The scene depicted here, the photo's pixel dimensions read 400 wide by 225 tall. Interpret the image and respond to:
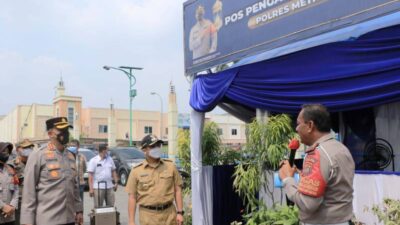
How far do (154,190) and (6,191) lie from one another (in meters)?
1.95

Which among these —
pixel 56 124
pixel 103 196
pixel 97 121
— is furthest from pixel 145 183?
pixel 97 121

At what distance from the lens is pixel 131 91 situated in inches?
1179

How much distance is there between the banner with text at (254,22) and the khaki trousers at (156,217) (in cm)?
245

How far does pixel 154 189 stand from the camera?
4504 mm

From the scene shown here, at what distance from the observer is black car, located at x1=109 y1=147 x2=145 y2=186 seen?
1742 centimetres

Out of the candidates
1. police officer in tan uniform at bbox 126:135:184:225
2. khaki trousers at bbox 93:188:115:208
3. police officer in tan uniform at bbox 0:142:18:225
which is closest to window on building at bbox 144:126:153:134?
khaki trousers at bbox 93:188:115:208

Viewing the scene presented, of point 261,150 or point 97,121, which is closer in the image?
point 261,150

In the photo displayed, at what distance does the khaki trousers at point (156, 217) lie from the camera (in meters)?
4.46

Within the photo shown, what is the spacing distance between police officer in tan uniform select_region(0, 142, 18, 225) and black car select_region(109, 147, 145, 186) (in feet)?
38.8

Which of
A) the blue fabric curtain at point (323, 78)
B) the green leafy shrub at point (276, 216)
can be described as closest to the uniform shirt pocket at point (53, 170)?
the green leafy shrub at point (276, 216)

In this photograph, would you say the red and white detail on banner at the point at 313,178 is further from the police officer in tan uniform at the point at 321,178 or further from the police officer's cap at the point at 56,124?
the police officer's cap at the point at 56,124

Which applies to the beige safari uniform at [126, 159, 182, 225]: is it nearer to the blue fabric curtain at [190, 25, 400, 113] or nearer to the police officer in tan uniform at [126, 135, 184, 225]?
the police officer in tan uniform at [126, 135, 184, 225]

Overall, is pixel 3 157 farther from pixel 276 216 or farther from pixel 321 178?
pixel 321 178

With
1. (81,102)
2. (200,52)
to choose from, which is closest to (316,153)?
(200,52)
